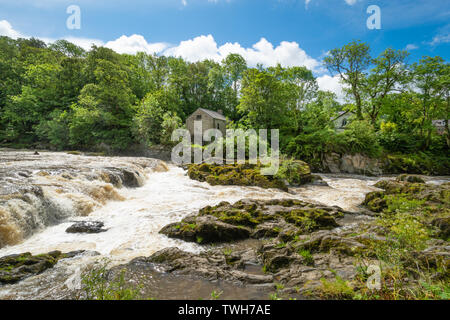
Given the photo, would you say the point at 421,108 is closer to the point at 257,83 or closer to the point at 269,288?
the point at 257,83

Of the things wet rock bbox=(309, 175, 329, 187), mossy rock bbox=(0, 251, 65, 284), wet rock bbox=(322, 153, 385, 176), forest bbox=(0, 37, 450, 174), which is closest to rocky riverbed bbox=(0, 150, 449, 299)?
mossy rock bbox=(0, 251, 65, 284)

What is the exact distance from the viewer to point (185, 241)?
223 inches

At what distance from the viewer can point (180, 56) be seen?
43.6m

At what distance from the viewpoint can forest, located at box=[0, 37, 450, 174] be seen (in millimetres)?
20562

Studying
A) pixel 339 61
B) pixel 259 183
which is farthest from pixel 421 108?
pixel 259 183

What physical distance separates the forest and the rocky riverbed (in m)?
14.9

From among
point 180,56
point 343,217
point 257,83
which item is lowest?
point 343,217

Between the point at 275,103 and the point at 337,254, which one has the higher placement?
the point at 275,103

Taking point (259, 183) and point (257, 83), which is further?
point (257, 83)

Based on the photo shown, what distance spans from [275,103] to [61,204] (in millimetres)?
23338

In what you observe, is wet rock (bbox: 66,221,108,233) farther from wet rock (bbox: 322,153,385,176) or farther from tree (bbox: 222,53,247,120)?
tree (bbox: 222,53,247,120)

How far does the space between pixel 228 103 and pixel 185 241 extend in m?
38.8

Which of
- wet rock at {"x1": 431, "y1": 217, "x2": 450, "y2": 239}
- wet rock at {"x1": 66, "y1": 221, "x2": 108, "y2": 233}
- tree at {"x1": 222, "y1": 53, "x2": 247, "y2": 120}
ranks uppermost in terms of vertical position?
tree at {"x1": 222, "y1": 53, "x2": 247, "y2": 120}

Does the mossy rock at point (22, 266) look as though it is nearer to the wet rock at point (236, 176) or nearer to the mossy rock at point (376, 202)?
the wet rock at point (236, 176)
